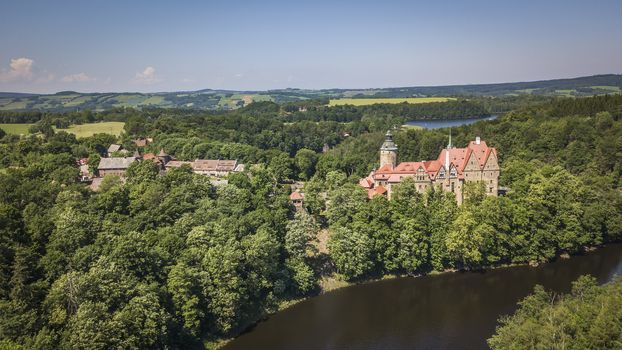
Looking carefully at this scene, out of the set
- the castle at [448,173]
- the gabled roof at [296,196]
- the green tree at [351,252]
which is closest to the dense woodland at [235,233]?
the green tree at [351,252]

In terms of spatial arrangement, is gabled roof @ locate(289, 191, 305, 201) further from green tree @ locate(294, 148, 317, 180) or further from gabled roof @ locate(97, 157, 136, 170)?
gabled roof @ locate(97, 157, 136, 170)

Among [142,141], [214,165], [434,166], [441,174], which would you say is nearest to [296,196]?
[434,166]

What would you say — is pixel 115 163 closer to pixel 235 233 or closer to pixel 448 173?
pixel 235 233

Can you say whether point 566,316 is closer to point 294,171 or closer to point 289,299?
point 289,299

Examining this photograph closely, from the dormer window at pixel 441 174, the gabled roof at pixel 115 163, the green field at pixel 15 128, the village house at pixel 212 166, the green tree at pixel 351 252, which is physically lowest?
the green tree at pixel 351 252

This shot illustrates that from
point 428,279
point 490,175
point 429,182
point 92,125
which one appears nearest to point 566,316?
point 428,279

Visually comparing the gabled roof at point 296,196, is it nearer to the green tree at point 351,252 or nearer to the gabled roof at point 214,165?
the green tree at point 351,252

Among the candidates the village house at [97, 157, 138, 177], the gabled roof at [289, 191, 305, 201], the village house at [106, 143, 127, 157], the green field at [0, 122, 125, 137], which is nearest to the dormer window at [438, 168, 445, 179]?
the gabled roof at [289, 191, 305, 201]
